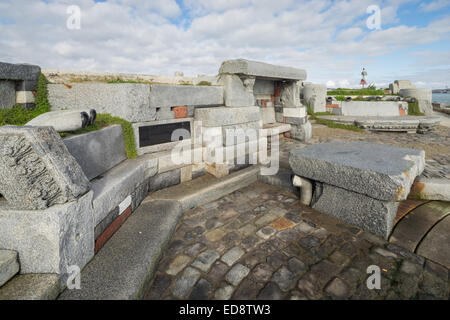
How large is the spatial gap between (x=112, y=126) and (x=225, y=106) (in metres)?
1.97

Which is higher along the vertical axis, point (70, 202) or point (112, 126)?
point (112, 126)

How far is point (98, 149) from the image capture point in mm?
2537

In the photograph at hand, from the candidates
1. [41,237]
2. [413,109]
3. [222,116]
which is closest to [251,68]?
[222,116]

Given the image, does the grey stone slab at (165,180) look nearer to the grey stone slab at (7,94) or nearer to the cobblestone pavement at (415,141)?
the grey stone slab at (7,94)

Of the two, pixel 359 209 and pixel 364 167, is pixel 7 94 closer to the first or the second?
pixel 364 167

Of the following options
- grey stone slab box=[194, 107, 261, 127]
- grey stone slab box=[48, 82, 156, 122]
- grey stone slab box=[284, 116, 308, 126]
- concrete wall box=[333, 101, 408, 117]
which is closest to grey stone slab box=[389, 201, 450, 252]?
grey stone slab box=[194, 107, 261, 127]

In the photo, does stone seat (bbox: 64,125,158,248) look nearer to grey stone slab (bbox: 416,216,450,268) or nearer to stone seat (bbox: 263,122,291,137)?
grey stone slab (bbox: 416,216,450,268)

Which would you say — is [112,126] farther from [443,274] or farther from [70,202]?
[443,274]

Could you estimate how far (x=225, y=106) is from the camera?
13.6 ft

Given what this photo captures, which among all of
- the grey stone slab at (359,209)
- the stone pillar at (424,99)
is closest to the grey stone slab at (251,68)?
the grey stone slab at (359,209)

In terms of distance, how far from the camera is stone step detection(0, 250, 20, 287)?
1472 mm
